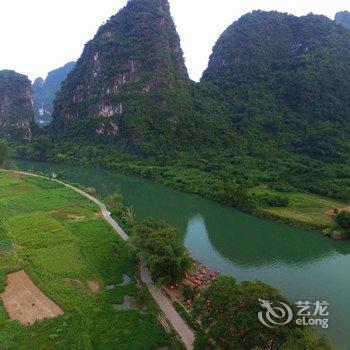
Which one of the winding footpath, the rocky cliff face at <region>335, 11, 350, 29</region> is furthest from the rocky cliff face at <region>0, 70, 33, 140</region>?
the rocky cliff face at <region>335, 11, 350, 29</region>

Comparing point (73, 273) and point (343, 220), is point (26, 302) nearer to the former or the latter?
point (73, 273)

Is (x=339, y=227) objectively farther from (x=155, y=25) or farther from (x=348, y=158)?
(x=155, y=25)

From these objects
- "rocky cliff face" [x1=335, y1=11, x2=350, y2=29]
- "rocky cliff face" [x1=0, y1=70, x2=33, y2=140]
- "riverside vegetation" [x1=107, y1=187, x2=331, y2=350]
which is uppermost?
"rocky cliff face" [x1=335, y1=11, x2=350, y2=29]

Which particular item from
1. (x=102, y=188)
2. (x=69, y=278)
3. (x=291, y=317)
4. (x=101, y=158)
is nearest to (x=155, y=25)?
(x=101, y=158)

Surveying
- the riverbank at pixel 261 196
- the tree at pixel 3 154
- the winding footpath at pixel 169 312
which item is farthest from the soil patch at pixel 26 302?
the tree at pixel 3 154

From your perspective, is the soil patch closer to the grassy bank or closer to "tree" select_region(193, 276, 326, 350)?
the grassy bank

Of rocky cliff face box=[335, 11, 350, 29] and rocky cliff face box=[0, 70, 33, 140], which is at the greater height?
rocky cliff face box=[335, 11, 350, 29]
